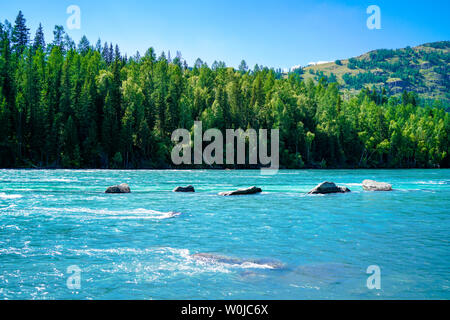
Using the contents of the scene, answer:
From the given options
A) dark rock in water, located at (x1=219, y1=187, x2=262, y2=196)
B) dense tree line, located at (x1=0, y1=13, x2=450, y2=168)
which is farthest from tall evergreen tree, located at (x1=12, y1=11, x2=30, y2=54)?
dark rock in water, located at (x1=219, y1=187, x2=262, y2=196)

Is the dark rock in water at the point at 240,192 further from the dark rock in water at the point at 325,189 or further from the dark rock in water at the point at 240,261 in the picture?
the dark rock in water at the point at 240,261

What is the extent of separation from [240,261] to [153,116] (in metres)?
96.9

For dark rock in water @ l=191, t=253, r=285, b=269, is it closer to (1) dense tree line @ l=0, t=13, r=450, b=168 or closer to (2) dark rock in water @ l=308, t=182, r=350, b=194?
(2) dark rock in water @ l=308, t=182, r=350, b=194

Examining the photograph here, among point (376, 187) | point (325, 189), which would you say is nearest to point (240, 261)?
point (325, 189)

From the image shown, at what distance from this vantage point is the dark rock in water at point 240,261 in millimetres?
10266

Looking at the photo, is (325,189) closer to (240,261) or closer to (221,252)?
(221,252)

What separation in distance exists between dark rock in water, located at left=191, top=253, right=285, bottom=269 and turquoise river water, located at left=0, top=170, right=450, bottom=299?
0.03 metres

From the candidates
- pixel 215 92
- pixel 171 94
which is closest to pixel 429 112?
pixel 215 92

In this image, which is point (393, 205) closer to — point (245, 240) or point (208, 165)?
point (245, 240)

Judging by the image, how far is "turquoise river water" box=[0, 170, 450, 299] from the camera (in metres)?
8.51

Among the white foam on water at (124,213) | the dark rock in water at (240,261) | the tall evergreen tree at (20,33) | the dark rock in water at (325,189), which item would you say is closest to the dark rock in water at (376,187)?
the dark rock in water at (325,189)

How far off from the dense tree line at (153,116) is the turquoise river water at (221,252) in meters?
70.1

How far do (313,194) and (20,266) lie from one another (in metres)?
24.7
